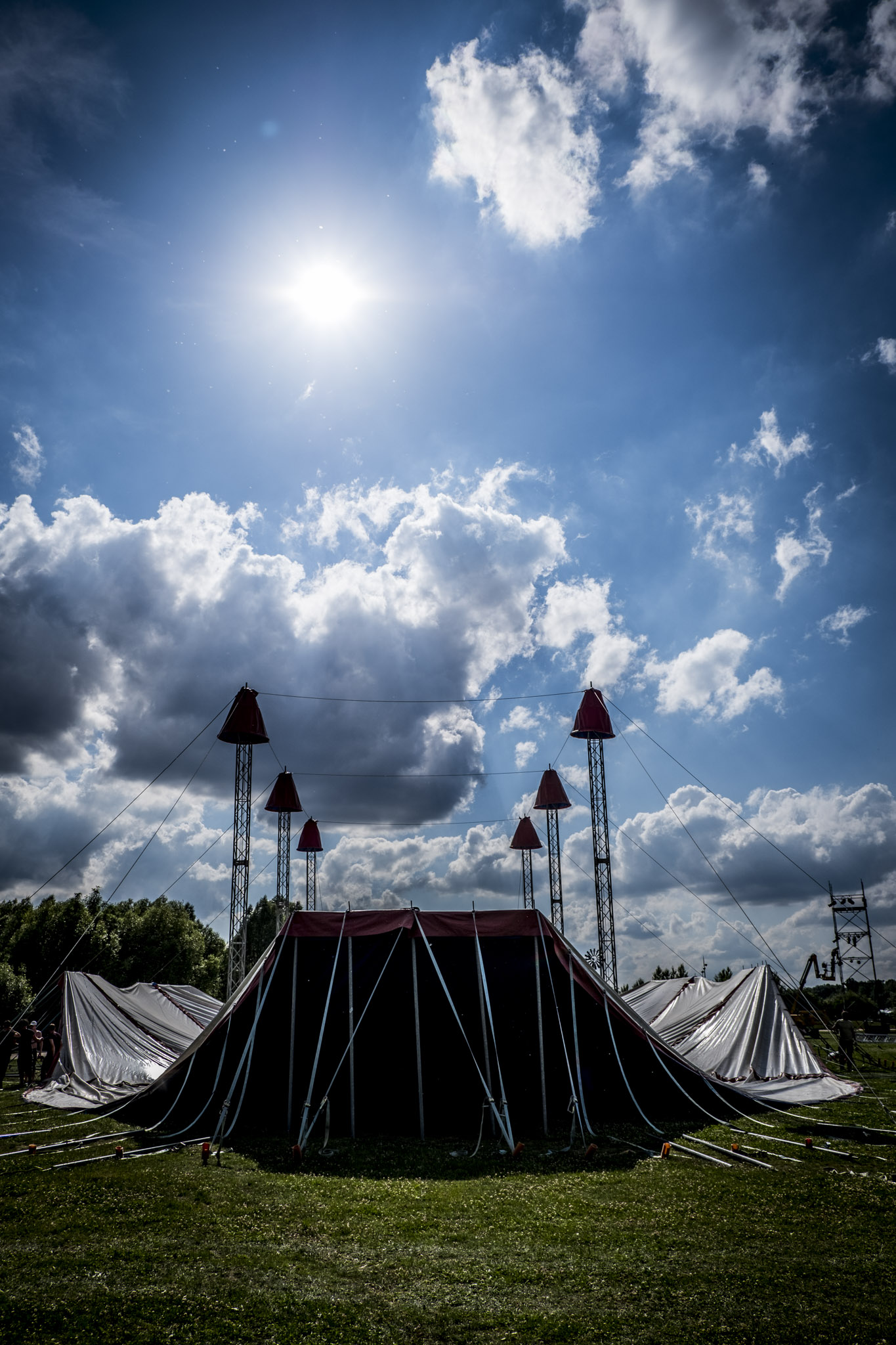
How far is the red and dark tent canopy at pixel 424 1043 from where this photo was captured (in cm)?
961

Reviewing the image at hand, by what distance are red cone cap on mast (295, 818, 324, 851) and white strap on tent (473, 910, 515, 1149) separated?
2111 cm

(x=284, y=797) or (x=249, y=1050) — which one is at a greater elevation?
(x=284, y=797)

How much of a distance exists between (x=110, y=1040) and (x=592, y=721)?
14.7 m

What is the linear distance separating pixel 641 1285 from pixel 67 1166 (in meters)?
5.87

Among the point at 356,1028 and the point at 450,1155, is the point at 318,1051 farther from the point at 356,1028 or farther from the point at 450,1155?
the point at 450,1155

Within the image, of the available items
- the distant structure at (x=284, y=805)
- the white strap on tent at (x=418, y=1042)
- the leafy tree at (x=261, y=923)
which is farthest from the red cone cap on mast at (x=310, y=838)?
the white strap on tent at (x=418, y=1042)

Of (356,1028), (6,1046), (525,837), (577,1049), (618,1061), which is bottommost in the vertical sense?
(6,1046)

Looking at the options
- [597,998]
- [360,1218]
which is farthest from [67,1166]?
[597,998]

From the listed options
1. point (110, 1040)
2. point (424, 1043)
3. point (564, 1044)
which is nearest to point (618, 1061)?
point (564, 1044)

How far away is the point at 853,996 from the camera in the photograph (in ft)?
92.8

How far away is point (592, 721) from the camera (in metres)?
23.0

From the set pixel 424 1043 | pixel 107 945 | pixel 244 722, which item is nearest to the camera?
pixel 424 1043

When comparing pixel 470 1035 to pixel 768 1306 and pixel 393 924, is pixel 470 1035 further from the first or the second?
pixel 768 1306

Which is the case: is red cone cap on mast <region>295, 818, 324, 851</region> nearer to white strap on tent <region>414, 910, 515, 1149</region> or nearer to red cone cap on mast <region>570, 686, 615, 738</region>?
red cone cap on mast <region>570, 686, 615, 738</region>
